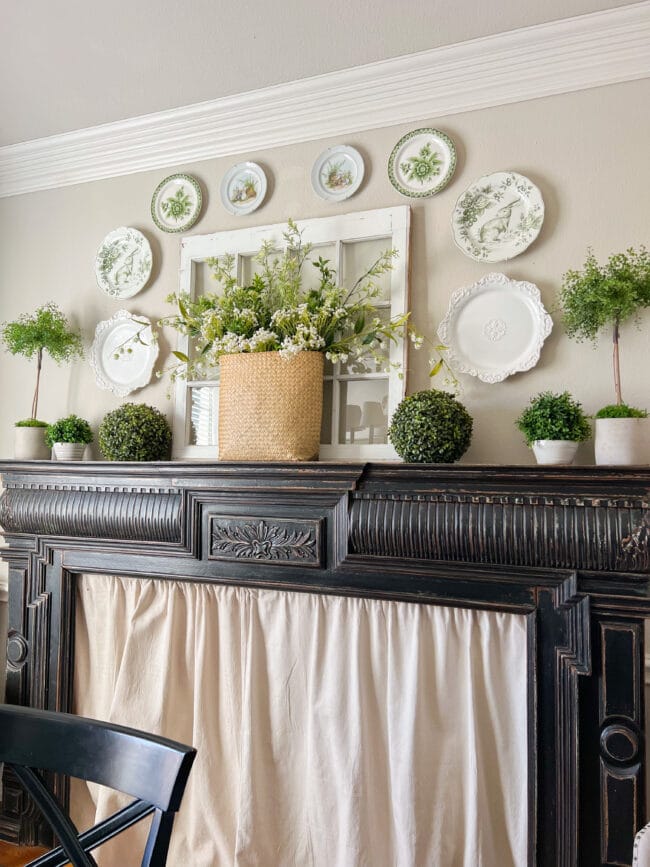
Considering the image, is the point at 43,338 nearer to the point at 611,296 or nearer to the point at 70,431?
the point at 70,431

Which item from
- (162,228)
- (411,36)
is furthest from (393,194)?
(162,228)

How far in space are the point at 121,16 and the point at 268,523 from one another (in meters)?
1.66

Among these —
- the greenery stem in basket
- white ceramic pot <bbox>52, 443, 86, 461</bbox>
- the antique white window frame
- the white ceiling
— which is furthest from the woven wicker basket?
the white ceiling

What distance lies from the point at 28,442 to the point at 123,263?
31.7 inches

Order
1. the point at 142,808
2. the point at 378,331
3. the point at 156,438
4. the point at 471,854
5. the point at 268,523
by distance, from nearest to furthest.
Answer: the point at 142,808, the point at 471,854, the point at 268,523, the point at 378,331, the point at 156,438

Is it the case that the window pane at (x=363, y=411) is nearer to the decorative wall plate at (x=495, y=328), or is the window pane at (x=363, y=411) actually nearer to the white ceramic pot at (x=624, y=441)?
the decorative wall plate at (x=495, y=328)

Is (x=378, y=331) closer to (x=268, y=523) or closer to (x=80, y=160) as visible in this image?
(x=268, y=523)

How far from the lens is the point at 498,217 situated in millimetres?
2332

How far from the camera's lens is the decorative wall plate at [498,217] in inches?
90.2

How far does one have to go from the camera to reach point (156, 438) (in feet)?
8.71

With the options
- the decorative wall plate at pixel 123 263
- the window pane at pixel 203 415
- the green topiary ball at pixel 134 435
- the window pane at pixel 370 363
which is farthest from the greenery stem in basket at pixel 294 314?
the decorative wall plate at pixel 123 263

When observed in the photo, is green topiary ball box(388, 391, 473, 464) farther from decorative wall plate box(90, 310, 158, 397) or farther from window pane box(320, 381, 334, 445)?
decorative wall plate box(90, 310, 158, 397)

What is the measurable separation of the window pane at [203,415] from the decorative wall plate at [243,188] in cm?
69

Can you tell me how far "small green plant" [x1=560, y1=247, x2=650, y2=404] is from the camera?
6.67ft
